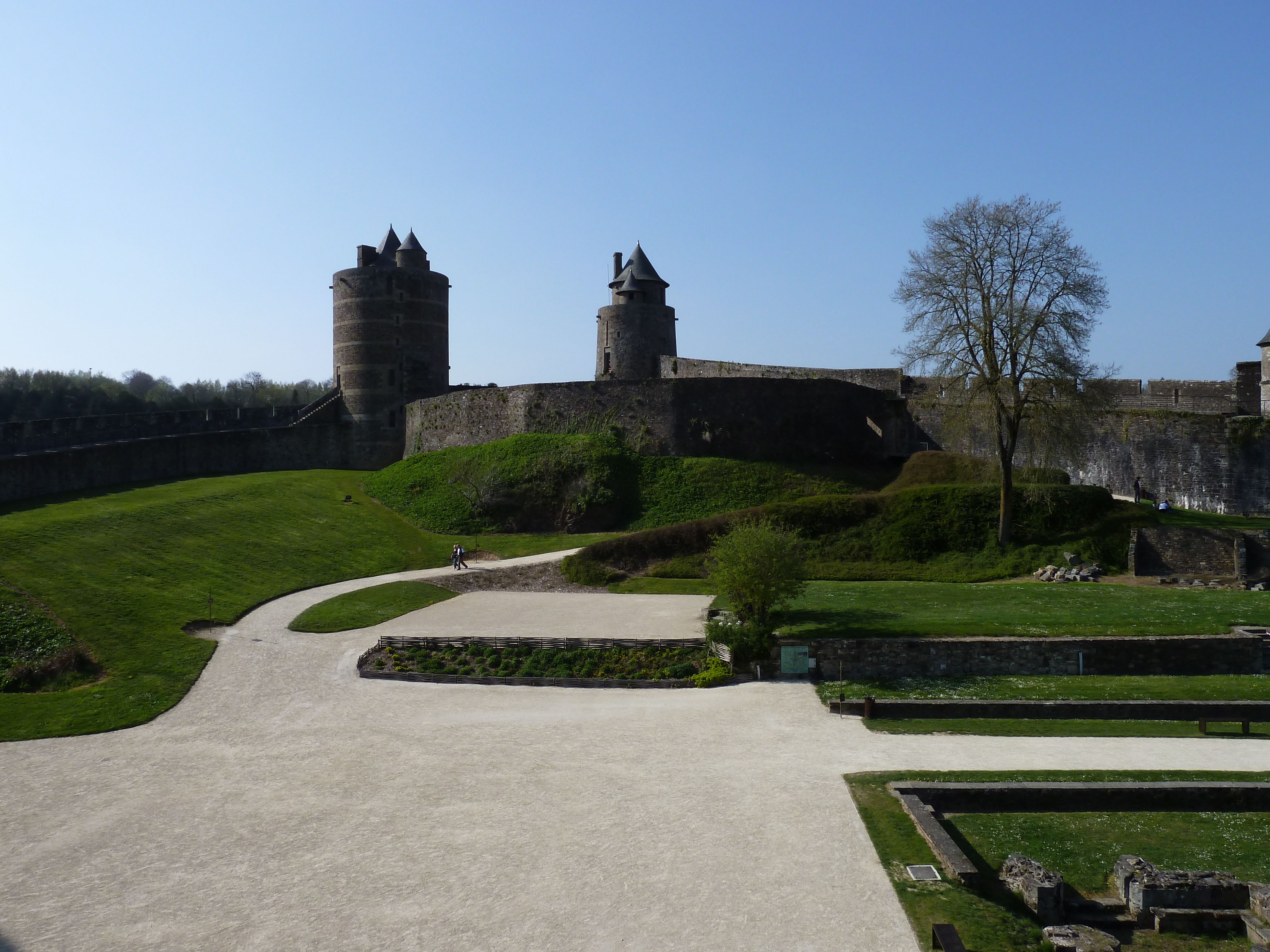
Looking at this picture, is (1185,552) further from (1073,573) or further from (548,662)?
(548,662)

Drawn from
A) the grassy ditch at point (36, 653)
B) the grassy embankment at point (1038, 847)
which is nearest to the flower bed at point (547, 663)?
the grassy ditch at point (36, 653)

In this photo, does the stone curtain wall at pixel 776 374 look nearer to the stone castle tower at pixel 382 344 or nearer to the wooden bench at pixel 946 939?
the stone castle tower at pixel 382 344

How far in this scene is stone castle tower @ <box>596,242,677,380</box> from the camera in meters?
64.1

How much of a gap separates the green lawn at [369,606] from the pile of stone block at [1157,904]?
2179 cm

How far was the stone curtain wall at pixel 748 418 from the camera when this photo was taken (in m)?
48.5

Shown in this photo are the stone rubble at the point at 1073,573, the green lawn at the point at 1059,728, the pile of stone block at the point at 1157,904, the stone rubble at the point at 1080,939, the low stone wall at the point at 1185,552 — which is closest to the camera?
the stone rubble at the point at 1080,939

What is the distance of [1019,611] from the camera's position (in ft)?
89.4

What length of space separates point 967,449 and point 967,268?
1243 centimetres

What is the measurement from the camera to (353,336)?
64875 mm

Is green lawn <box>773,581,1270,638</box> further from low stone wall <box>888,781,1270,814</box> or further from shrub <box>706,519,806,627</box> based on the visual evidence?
low stone wall <box>888,781,1270,814</box>

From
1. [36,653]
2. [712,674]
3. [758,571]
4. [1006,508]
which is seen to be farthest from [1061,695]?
[36,653]

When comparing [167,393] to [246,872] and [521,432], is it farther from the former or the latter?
[246,872]

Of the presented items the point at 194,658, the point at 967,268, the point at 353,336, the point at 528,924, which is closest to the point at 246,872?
the point at 528,924

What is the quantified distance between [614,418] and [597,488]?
5962 mm
